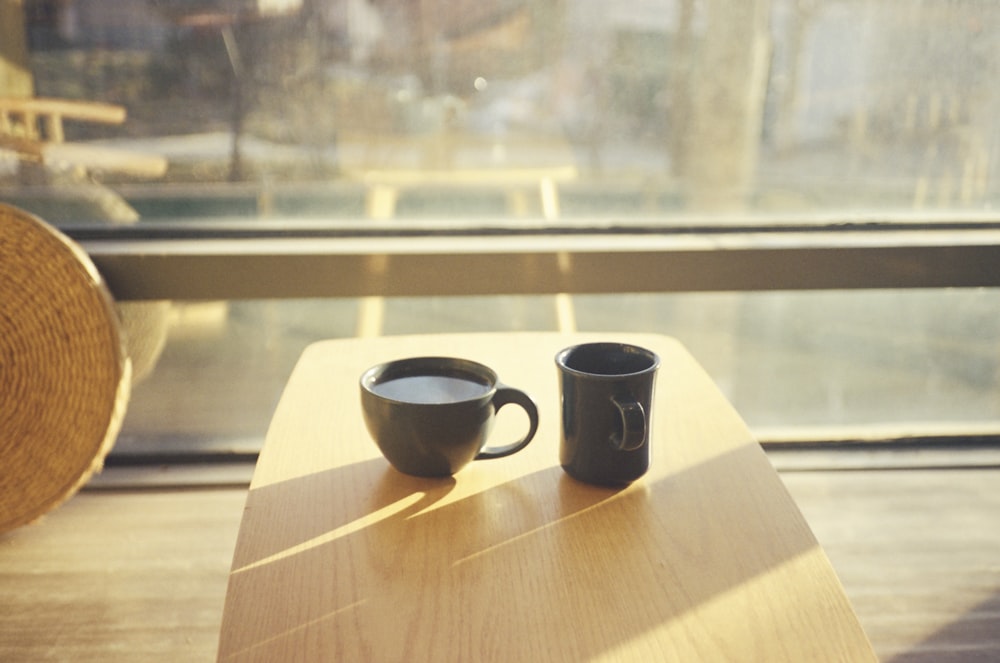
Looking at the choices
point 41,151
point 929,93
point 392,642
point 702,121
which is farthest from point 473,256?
point 392,642

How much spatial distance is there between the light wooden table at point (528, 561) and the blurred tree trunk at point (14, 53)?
1190mm

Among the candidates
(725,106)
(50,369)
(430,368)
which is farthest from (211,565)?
(725,106)

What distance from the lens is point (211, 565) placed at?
59.7 inches

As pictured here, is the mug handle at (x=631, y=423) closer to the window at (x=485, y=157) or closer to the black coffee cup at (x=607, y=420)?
the black coffee cup at (x=607, y=420)

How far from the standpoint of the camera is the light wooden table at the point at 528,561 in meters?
0.57

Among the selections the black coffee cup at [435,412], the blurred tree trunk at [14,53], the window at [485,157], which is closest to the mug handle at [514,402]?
the black coffee cup at [435,412]

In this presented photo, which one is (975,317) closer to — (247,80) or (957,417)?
(957,417)

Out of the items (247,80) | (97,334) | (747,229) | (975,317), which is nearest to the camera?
(97,334)

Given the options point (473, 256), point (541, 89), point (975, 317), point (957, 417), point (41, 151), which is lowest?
point (957, 417)

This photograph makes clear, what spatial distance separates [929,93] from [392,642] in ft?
5.45

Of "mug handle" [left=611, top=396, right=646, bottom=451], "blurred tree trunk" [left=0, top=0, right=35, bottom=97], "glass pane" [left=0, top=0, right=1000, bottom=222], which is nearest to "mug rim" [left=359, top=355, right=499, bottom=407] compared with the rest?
"mug handle" [left=611, top=396, right=646, bottom=451]

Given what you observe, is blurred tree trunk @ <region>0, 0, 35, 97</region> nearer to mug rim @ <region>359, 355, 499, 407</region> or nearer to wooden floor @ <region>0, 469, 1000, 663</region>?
wooden floor @ <region>0, 469, 1000, 663</region>

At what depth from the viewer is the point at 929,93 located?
1724 mm

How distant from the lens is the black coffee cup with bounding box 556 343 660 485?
2.36 feet
